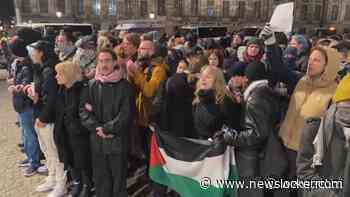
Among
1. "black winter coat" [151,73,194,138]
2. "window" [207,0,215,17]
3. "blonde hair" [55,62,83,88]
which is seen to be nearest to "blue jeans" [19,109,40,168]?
"blonde hair" [55,62,83,88]

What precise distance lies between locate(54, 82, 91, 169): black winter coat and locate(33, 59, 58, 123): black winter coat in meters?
0.10

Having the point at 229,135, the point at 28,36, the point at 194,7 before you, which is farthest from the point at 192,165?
the point at 194,7

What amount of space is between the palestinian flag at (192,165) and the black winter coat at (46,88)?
1.51 metres

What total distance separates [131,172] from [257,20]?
123ft

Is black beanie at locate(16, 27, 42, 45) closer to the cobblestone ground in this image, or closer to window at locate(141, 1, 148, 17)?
the cobblestone ground

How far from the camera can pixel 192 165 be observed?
3184mm

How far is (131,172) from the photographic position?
15.6ft

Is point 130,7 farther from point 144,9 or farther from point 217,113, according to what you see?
point 217,113

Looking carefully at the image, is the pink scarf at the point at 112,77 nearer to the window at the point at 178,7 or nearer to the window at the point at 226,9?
the window at the point at 178,7

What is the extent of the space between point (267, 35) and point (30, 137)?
12.8 ft

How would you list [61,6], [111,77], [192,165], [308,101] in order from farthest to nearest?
[61,6]
[111,77]
[192,165]
[308,101]

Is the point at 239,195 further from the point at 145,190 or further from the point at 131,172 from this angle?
the point at 131,172

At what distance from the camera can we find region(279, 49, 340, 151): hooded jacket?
2.63 metres

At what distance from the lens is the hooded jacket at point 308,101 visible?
263 cm
